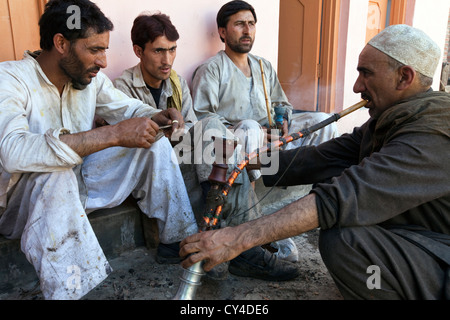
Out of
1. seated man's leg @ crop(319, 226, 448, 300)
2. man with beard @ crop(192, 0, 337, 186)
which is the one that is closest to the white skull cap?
seated man's leg @ crop(319, 226, 448, 300)

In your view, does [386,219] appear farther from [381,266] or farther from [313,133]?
[313,133]

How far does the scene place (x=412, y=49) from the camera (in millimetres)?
2127

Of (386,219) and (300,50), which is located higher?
(300,50)

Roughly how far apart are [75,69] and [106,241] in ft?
3.89

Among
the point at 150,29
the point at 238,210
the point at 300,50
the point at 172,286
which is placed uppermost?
the point at 150,29

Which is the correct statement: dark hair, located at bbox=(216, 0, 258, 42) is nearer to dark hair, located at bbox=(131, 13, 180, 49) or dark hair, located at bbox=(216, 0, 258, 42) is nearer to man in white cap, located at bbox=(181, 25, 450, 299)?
dark hair, located at bbox=(131, 13, 180, 49)

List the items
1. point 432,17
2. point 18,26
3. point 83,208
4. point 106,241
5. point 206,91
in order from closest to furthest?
1. point 83,208
2. point 106,241
3. point 18,26
4. point 206,91
5. point 432,17

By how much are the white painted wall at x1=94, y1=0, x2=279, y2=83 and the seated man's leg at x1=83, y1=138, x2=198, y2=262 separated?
4.17ft

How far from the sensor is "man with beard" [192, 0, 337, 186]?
156 inches

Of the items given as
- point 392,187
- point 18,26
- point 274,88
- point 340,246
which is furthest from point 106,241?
point 274,88

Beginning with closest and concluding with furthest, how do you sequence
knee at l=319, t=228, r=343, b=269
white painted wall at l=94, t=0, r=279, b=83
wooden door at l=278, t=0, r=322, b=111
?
knee at l=319, t=228, r=343, b=269
white painted wall at l=94, t=0, r=279, b=83
wooden door at l=278, t=0, r=322, b=111

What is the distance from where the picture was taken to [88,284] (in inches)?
83.6

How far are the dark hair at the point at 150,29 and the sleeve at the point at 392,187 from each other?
2.24 meters
